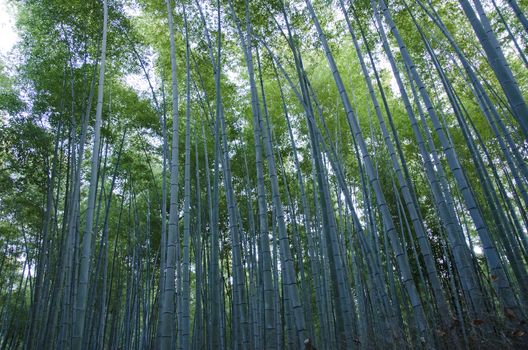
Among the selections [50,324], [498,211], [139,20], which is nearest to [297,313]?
[498,211]

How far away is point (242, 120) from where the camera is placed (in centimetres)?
716

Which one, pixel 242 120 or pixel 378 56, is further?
pixel 242 120

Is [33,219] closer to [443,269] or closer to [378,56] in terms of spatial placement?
[378,56]

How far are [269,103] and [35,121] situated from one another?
383cm

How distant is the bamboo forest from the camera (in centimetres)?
255

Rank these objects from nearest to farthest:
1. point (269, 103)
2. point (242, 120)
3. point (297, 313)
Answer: point (297, 313) < point (269, 103) < point (242, 120)

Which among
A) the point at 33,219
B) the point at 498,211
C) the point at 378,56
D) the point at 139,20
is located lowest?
the point at 498,211

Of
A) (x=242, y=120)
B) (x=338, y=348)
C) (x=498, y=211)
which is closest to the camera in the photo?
(x=338, y=348)

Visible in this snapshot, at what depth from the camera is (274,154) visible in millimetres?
6207

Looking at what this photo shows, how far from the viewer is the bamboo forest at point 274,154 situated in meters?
2.55

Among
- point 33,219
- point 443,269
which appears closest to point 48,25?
point 33,219

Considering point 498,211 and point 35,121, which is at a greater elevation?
point 35,121

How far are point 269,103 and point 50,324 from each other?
463 centimetres

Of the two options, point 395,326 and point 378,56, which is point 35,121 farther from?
point 395,326
